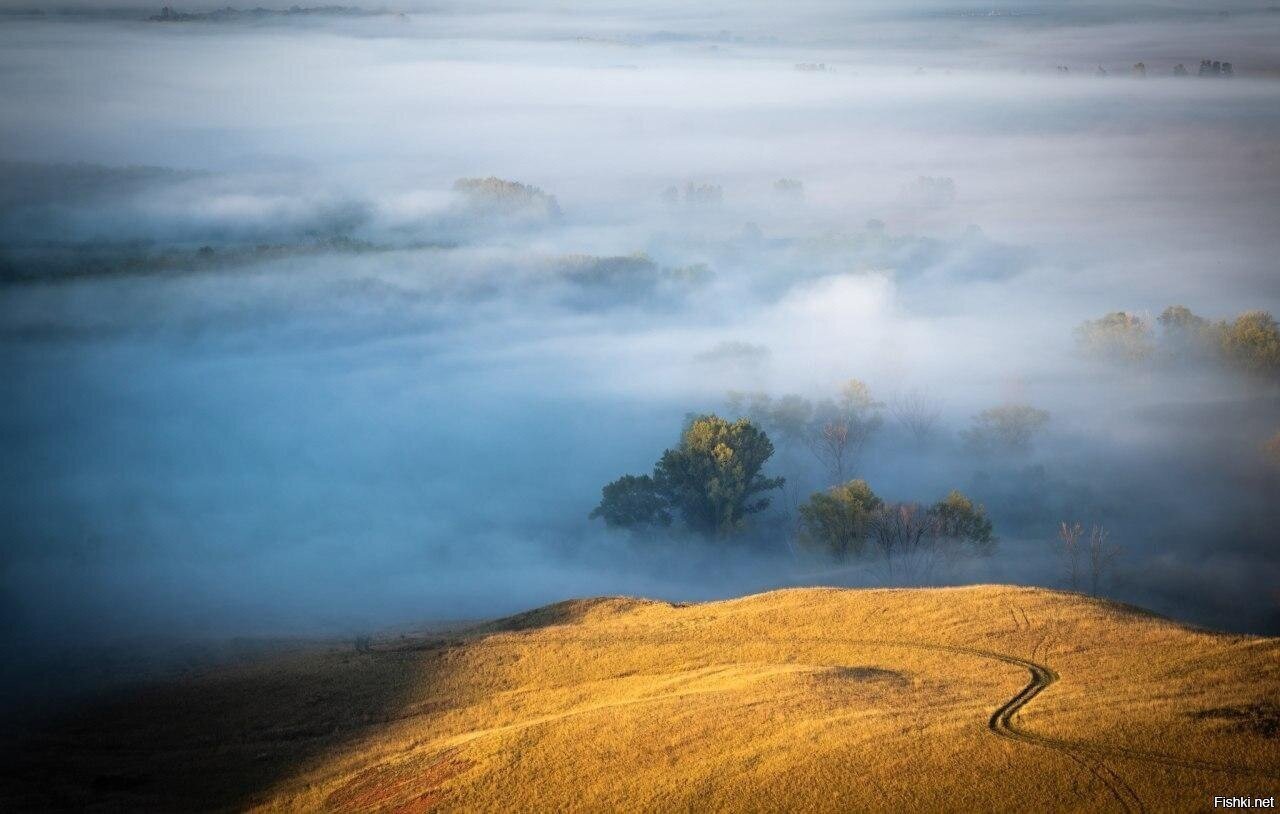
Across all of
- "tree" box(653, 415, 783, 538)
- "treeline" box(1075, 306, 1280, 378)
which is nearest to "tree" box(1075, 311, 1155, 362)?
"treeline" box(1075, 306, 1280, 378)

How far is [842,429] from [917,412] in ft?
65.0

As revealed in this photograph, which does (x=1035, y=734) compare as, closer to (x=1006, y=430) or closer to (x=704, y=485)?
(x=704, y=485)

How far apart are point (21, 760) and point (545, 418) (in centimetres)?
12153

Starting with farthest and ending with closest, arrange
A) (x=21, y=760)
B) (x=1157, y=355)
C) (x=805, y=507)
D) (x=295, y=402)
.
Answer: (x=295, y=402), (x=1157, y=355), (x=805, y=507), (x=21, y=760)

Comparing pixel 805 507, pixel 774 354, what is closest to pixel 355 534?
pixel 805 507

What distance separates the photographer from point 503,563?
387 feet

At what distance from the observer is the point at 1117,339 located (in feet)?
500

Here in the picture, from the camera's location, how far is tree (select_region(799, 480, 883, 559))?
3772 inches

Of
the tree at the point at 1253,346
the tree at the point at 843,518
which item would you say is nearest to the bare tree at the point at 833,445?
the tree at the point at 843,518

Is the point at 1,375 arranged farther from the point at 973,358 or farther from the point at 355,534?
the point at 973,358

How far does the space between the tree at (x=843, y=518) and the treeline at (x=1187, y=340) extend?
62798 mm

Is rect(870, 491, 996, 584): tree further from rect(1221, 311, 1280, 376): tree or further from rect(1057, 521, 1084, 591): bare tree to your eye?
rect(1221, 311, 1280, 376): tree

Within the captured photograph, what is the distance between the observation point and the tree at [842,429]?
131 m

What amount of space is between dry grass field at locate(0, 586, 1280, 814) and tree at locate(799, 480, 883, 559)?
37.3 m
